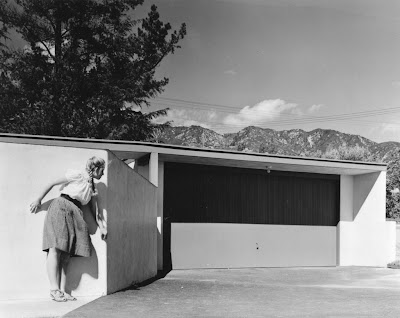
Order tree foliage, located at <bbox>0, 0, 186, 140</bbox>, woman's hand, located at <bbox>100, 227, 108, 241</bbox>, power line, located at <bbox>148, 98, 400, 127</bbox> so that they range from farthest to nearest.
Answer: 1. power line, located at <bbox>148, 98, 400, 127</bbox>
2. tree foliage, located at <bbox>0, 0, 186, 140</bbox>
3. woman's hand, located at <bbox>100, 227, 108, 241</bbox>

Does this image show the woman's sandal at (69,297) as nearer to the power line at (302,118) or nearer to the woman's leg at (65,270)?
the woman's leg at (65,270)

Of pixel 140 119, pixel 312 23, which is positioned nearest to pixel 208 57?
pixel 312 23

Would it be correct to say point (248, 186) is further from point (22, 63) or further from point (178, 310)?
point (22, 63)

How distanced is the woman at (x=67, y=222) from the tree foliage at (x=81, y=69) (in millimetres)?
17890

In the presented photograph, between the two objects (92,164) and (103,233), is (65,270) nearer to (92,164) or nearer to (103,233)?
(103,233)

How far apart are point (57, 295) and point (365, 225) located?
1264 cm

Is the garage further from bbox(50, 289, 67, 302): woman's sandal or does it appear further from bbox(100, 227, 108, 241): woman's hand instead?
bbox(50, 289, 67, 302): woman's sandal

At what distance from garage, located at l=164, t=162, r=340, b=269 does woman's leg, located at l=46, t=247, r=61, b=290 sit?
26.5 ft

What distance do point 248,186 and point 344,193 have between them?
344cm

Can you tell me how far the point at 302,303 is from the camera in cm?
792

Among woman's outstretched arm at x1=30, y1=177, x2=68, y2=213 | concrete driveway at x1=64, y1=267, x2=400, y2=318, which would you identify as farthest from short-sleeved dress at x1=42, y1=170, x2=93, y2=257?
concrete driveway at x1=64, y1=267, x2=400, y2=318

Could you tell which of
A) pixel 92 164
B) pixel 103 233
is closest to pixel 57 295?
pixel 103 233

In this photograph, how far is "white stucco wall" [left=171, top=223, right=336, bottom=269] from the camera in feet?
49.4

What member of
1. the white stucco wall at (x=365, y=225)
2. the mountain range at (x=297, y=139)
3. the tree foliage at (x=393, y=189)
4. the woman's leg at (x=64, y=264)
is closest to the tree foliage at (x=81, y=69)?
the white stucco wall at (x=365, y=225)
